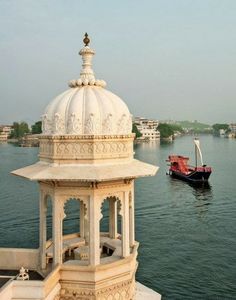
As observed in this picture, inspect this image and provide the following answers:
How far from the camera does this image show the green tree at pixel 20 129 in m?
188

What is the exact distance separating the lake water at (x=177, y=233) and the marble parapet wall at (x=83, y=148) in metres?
10.9

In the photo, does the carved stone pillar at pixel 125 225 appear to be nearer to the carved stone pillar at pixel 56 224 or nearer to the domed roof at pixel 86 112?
the carved stone pillar at pixel 56 224

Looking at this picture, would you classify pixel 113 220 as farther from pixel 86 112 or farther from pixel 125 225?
pixel 86 112

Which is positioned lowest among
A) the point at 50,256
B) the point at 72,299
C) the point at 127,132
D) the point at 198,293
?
the point at 198,293

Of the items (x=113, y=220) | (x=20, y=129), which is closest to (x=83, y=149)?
(x=113, y=220)

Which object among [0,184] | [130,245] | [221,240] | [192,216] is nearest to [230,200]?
[192,216]

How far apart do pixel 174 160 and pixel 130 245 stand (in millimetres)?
53553

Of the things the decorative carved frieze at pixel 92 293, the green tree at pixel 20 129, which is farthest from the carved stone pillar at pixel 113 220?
the green tree at pixel 20 129

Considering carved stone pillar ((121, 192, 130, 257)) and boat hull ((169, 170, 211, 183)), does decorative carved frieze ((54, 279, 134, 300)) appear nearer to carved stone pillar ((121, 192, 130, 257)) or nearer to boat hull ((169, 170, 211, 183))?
carved stone pillar ((121, 192, 130, 257))

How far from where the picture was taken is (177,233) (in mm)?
26781

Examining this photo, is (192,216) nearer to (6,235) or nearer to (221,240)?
(221,240)

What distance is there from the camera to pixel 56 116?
27.2ft

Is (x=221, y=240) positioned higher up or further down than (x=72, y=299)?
further down

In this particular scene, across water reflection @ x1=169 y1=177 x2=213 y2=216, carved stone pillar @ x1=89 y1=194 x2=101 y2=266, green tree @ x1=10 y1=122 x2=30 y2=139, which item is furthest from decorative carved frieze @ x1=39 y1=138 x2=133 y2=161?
green tree @ x1=10 y1=122 x2=30 y2=139
